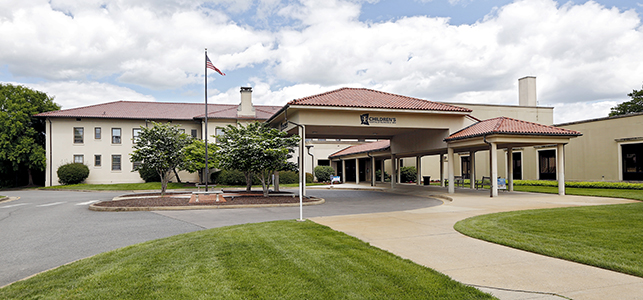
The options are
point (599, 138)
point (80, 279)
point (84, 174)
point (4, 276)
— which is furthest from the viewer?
point (84, 174)

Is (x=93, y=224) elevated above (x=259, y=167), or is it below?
below

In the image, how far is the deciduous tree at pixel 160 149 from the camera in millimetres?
21672

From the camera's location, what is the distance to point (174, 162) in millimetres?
22531

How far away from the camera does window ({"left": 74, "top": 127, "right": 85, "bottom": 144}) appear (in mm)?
41281

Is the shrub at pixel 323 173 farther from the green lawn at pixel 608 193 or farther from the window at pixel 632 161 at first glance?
the window at pixel 632 161

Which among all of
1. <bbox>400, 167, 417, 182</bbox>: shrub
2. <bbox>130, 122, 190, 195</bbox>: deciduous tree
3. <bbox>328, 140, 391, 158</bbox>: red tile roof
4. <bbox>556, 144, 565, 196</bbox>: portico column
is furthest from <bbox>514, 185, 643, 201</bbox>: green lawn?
<bbox>130, 122, 190, 195</bbox>: deciduous tree

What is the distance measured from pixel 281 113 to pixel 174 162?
21.9ft

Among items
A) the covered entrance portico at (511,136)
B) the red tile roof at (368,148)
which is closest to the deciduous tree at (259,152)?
the covered entrance portico at (511,136)

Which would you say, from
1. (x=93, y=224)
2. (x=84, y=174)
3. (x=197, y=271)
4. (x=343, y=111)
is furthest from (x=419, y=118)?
(x=84, y=174)

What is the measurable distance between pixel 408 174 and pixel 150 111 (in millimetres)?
28752

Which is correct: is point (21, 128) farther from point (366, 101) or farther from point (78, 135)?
point (366, 101)

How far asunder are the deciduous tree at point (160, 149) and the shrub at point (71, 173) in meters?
21.8

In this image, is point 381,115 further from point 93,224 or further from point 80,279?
point 80,279

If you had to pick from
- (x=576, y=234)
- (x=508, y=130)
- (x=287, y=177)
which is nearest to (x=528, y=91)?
(x=287, y=177)
